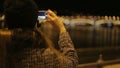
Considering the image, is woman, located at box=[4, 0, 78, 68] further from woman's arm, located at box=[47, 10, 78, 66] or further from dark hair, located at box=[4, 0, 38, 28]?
woman's arm, located at box=[47, 10, 78, 66]

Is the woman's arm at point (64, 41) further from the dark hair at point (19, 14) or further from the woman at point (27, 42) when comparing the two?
the dark hair at point (19, 14)

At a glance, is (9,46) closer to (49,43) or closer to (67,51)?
(49,43)

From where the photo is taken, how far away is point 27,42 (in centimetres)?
237

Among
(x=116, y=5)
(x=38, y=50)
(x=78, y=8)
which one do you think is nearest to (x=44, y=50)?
(x=38, y=50)

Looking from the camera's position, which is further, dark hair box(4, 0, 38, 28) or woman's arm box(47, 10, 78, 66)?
woman's arm box(47, 10, 78, 66)

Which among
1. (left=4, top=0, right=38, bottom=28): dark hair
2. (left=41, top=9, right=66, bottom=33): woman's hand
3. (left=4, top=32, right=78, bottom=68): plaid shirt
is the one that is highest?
(left=4, top=0, right=38, bottom=28): dark hair

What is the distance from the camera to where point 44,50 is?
243cm

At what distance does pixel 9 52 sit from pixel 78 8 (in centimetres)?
9217

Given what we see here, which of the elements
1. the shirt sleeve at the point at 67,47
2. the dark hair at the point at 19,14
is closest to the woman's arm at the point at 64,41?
the shirt sleeve at the point at 67,47

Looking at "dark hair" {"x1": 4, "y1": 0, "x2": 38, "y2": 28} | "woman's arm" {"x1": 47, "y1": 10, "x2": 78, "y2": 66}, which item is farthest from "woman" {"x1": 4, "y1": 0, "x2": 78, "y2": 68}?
"woman's arm" {"x1": 47, "y1": 10, "x2": 78, "y2": 66}

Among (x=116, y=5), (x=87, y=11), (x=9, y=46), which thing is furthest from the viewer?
(x=87, y=11)

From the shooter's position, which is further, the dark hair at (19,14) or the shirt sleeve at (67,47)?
the shirt sleeve at (67,47)

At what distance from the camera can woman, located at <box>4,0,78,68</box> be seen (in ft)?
7.72

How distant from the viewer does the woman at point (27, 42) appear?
2352 millimetres
